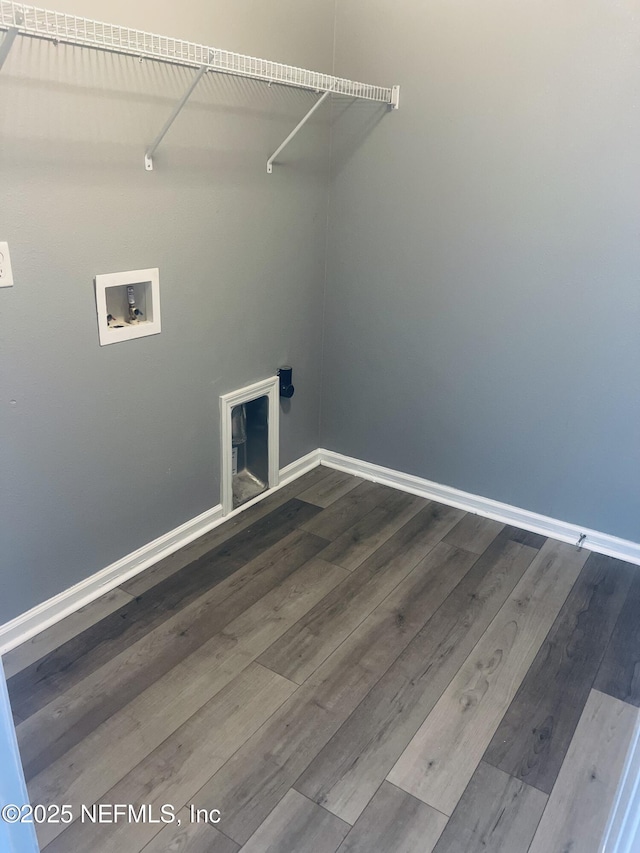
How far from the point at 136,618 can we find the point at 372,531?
1.02m

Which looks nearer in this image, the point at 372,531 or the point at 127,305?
the point at 127,305

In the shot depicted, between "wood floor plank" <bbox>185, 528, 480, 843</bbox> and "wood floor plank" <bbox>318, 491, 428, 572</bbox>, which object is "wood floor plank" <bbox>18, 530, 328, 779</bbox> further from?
"wood floor plank" <bbox>185, 528, 480, 843</bbox>

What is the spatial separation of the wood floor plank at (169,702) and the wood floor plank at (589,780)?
90 centimetres

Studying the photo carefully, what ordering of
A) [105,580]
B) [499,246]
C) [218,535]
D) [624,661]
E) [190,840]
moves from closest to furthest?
[190,840]
[624,661]
[105,580]
[499,246]
[218,535]

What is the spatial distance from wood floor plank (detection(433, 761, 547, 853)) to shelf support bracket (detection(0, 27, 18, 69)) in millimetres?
2026

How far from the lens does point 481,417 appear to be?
2709 mm

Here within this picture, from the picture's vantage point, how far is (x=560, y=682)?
1900mm

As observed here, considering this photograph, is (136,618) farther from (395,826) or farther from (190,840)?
(395,826)

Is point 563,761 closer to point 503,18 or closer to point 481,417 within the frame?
point 481,417

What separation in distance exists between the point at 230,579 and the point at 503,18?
223 centimetres

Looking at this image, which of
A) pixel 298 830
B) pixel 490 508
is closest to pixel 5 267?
pixel 298 830

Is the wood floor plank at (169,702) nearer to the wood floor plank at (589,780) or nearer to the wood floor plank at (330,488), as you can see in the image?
the wood floor plank at (330,488)

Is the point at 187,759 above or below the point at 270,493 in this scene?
below

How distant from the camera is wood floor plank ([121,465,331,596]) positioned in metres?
2.29
